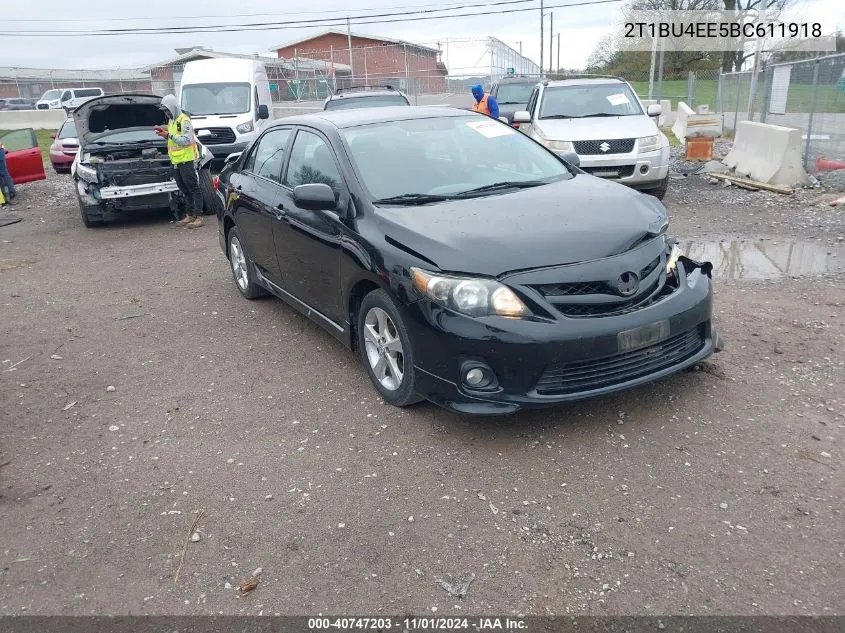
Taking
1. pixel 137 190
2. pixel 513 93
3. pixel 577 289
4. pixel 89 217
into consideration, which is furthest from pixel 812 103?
pixel 89 217

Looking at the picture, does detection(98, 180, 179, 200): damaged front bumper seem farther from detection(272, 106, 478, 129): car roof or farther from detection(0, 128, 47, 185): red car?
detection(272, 106, 478, 129): car roof

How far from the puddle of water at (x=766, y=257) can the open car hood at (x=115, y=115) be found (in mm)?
8564

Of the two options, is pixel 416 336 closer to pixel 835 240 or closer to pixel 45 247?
pixel 835 240

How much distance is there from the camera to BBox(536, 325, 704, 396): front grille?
11.4 ft

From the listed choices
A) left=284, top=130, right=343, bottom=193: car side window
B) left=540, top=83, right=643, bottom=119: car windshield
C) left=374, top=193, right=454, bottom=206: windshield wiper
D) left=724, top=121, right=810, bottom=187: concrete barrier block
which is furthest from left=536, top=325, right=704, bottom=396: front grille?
left=724, top=121, right=810, bottom=187: concrete barrier block

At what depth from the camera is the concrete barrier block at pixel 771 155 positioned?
35.6 ft

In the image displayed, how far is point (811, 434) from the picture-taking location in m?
3.61

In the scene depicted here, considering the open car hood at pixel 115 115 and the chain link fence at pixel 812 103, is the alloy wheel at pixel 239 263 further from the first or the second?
the chain link fence at pixel 812 103

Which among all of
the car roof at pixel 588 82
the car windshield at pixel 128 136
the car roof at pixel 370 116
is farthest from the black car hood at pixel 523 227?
A: the car windshield at pixel 128 136

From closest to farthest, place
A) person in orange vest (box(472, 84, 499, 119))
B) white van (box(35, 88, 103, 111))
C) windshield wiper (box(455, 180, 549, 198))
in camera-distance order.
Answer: windshield wiper (box(455, 180, 549, 198)) < person in orange vest (box(472, 84, 499, 119)) < white van (box(35, 88, 103, 111))

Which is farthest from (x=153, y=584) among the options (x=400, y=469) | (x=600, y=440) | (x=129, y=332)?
(x=129, y=332)

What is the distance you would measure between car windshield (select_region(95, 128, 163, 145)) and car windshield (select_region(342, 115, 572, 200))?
23.3ft

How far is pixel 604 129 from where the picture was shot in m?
9.88

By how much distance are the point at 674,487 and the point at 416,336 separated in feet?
4.85
